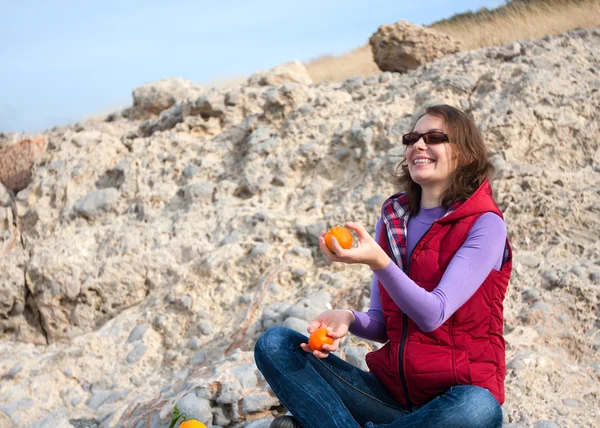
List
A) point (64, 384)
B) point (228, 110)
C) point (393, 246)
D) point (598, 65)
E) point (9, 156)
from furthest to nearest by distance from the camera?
point (9, 156)
point (228, 110)
point (598, 65)
point (64, 384)
point (393, 246)

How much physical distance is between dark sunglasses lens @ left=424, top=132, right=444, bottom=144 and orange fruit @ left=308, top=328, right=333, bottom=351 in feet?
2.83

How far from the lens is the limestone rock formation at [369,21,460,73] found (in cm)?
725

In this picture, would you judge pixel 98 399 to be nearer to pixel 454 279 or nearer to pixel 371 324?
pixel 371 324

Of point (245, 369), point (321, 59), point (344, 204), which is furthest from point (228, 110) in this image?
point (321, 59)

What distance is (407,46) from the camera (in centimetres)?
→ 739

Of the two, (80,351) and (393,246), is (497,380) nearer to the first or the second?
(393,246)

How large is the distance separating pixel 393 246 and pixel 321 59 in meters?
14.3

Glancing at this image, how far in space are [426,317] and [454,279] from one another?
0.17m

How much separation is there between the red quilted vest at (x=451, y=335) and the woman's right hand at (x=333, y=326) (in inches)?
7.8

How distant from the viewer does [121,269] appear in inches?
210

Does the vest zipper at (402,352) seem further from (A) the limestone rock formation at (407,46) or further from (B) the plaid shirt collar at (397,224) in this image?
(A) the limestone rock formation at (407,46)

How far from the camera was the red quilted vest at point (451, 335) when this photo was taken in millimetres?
2229

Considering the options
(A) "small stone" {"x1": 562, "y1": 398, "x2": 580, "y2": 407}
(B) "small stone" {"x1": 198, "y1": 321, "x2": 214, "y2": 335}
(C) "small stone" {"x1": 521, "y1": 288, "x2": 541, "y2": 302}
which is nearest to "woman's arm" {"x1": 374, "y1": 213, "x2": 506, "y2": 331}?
(A) "small stone" {"x1": 562, "y1": 398, "x2": 580, "y2": 407}

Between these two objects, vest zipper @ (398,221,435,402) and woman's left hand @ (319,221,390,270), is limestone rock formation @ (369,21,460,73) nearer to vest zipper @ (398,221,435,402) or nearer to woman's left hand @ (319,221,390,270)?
vest zipper @ (398,221,435,402)
